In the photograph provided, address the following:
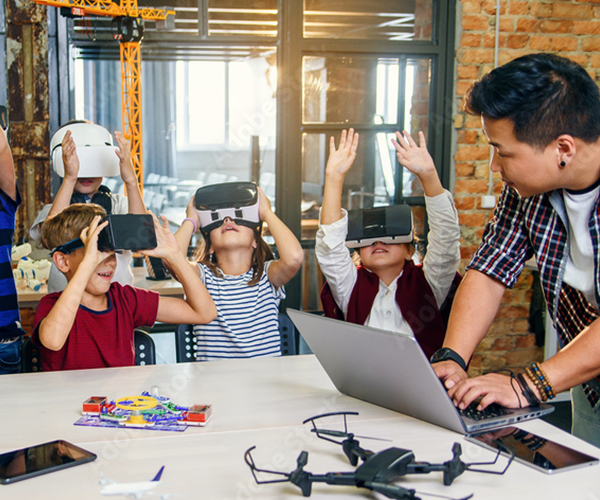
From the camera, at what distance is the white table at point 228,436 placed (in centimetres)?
101

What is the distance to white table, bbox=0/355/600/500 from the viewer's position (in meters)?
1.01

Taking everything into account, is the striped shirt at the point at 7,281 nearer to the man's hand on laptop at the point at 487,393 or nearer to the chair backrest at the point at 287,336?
the chair backrest at the point at 287,336

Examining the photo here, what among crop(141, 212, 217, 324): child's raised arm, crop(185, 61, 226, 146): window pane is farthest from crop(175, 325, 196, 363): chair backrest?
crop(185, 61, 226, 146): window pane

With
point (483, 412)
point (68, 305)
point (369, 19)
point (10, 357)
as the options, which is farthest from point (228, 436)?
point (369, 19)

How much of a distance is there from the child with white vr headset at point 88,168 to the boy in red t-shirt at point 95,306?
1.91 ft

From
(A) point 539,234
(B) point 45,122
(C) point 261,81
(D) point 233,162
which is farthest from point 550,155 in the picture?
(D) point 233,162

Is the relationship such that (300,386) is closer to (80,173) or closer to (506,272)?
(506,272)

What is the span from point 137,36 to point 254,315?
197 centimetres

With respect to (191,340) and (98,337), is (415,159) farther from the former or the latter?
(98,337)

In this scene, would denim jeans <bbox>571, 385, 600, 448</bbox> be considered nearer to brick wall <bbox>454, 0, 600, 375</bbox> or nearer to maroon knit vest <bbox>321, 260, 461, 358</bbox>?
maroon knit vest <bbox>321, 260, 461, 358</bbox>

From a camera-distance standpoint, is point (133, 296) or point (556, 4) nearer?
point (133, 296)

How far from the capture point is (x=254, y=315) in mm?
2221

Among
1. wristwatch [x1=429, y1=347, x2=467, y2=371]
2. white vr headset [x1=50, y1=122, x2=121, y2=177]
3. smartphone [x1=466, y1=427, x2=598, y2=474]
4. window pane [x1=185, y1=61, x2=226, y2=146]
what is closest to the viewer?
smartphone [x1=466, y1=427, x2=598, y2=474]

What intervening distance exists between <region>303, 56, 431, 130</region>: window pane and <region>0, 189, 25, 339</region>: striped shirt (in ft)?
6.37
